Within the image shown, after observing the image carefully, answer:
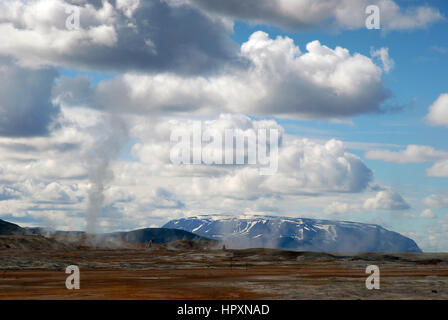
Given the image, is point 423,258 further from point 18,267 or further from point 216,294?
point 216,294

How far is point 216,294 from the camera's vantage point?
165 feet

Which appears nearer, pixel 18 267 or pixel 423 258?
pixel 18 267
